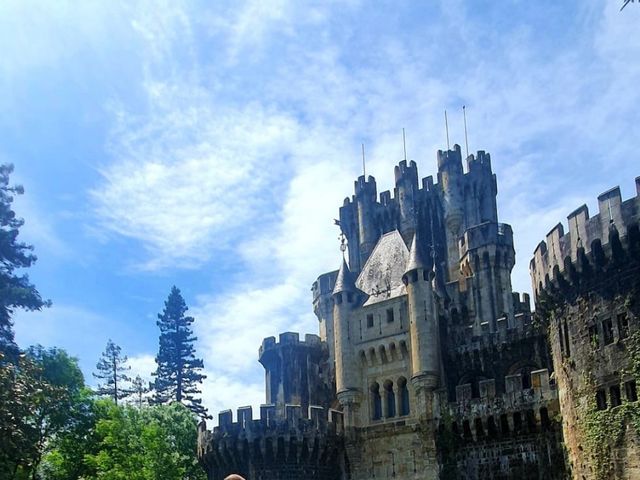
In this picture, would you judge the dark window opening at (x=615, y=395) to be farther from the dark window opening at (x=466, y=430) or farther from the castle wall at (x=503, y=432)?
the dark window opening at (x=466, y=430)

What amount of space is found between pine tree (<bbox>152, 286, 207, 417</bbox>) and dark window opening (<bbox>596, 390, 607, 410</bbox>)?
5299 cm

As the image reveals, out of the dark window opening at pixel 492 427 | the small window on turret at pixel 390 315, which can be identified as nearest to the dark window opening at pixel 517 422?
the dark window opening at pixel 492 427

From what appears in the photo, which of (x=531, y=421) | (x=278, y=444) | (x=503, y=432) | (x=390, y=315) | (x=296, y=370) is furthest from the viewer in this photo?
(x=296, y=370)

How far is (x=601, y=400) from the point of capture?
3566 centimetres

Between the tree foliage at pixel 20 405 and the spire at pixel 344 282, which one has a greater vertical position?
the spire at pixel 344 282

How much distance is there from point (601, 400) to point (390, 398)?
1609cm

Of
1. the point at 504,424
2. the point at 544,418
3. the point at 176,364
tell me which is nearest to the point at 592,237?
the point at 544,418

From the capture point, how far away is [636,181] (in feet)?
115

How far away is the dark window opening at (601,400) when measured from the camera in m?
35.4

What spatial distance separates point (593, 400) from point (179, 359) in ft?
187

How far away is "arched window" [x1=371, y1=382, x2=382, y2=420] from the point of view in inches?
1957

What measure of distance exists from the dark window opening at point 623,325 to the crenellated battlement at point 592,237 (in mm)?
2369

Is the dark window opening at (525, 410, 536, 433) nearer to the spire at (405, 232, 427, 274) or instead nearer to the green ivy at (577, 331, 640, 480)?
the green ivy at (577, 331, 640, 480)

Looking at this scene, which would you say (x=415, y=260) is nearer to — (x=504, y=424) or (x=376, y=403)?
(x=376, y=403)
